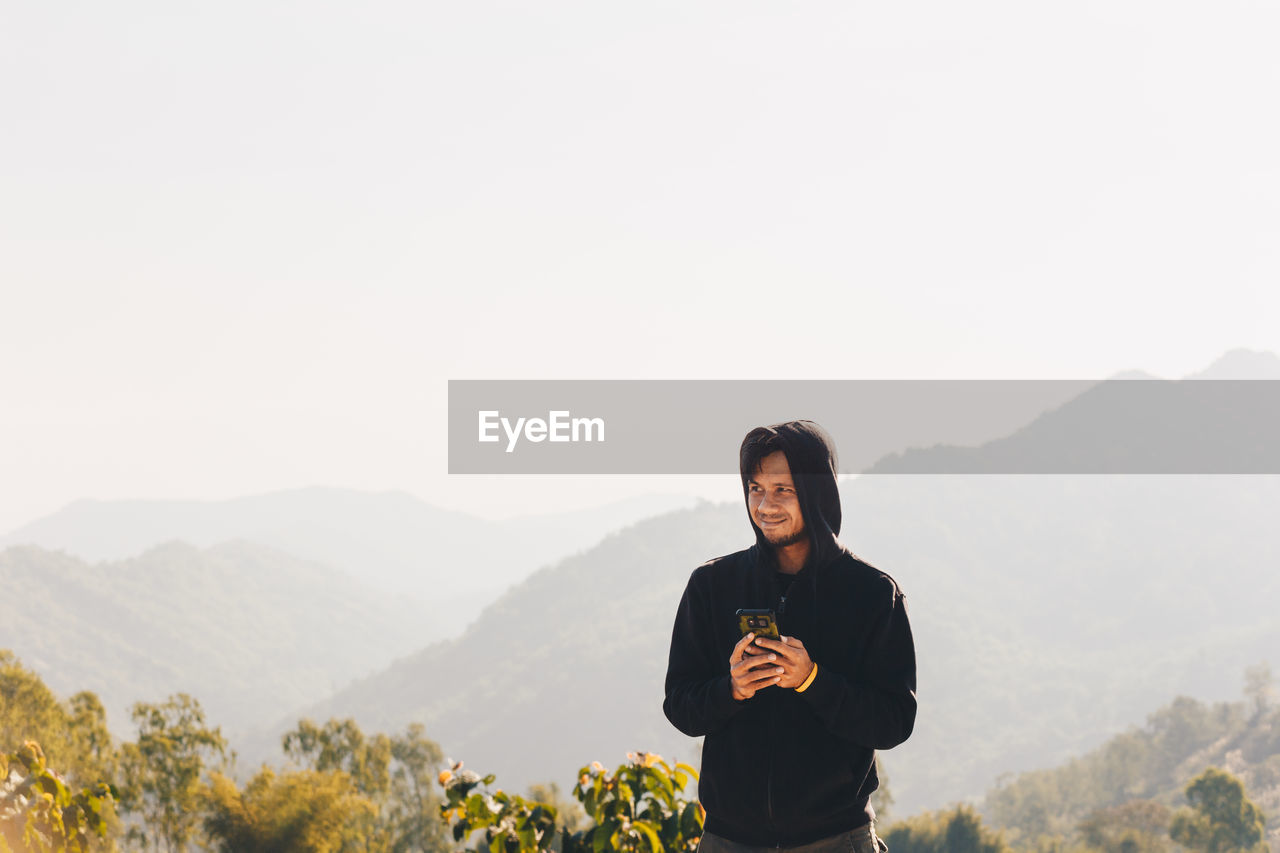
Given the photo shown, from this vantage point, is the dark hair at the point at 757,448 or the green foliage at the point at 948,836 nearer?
the dark hair at the point at 757,448

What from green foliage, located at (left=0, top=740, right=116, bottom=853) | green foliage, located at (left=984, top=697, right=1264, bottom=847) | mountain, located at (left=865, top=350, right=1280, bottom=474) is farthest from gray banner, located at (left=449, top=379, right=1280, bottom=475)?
green foliage, located at (left=0, top=740, right=116, bottom=853)

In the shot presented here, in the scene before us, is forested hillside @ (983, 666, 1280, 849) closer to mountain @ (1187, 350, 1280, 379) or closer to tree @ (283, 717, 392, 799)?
tree @ (283, 717, 392, 799)

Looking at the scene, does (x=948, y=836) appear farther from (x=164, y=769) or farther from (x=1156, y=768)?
(x=1156, y=768)

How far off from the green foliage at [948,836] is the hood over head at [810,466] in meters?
43.5

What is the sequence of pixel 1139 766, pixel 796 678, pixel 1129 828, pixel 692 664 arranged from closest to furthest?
pixel 796 678, pixel 692 664, pixel 1129 828, pixel 1139 766

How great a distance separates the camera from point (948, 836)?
43281 mm

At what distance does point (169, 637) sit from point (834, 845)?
17332 centimetres

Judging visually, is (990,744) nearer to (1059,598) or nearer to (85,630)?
(1059,598)

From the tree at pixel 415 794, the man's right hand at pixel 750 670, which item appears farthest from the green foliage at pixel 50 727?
the man's right hand at pixel 750 670

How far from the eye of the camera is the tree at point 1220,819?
139ft

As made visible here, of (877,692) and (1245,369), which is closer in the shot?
(877,692)

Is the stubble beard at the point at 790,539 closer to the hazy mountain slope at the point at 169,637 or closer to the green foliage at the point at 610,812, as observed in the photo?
the green foliage at the point at 610,812

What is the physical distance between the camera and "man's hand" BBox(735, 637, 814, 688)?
6.74ft

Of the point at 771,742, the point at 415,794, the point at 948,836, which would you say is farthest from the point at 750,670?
the point at 415,794
